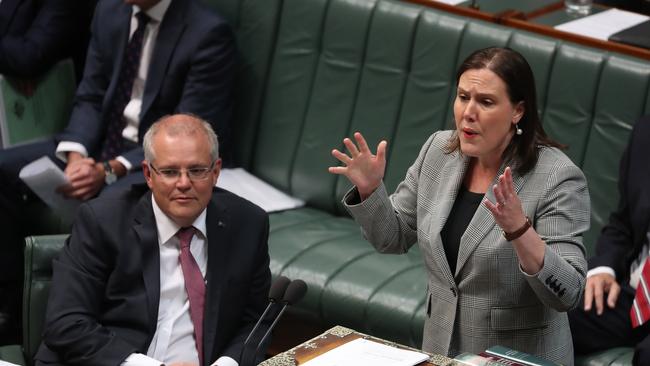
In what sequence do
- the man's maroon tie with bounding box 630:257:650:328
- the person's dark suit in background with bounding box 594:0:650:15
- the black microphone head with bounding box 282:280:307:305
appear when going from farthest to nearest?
the person's dark suit in background with bounding box 594:0:650:15 → the man's maroon tie with bounding box 630:257:650:328 → the black microphone head with bounding box 282:280:307:305

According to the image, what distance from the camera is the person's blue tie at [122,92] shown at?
4.83m

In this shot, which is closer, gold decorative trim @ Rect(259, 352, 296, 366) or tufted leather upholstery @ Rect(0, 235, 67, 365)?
gold decorative trim @ Rect(259, 352, 296, 366)

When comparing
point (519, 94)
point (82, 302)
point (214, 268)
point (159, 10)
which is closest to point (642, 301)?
point (519, 94)

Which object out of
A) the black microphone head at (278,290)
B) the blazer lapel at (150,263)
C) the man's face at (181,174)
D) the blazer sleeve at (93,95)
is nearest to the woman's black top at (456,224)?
the black microphone head at (278,290)

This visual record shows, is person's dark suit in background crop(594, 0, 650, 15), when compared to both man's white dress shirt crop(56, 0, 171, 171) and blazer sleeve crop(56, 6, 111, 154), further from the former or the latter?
blazer sleeve crop(56, 6, 111, 154)

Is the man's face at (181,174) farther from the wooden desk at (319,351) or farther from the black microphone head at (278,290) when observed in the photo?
the wooden desk at (319,351)

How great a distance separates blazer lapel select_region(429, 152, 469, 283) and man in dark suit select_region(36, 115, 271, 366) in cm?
54

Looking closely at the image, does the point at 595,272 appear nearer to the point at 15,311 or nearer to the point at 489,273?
the point at 489,273

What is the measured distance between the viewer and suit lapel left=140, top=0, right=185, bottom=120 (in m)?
4.76

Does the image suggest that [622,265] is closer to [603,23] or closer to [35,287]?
[603,23]

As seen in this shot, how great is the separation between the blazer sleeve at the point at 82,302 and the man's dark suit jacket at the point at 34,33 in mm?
2027

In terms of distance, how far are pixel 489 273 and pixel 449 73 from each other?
164 cm

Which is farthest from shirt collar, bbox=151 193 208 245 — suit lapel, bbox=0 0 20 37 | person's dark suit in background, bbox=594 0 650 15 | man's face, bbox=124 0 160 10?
person's dark suit in background, bbox=594 0 650 15

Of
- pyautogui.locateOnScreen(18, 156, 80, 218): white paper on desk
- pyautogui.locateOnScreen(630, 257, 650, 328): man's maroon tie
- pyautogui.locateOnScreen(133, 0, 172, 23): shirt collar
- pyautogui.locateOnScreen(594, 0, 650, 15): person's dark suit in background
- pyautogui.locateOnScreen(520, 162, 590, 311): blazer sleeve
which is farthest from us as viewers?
pyautogui.locateOnScreen(594, 0, 650, 15): person's dark suit in background
